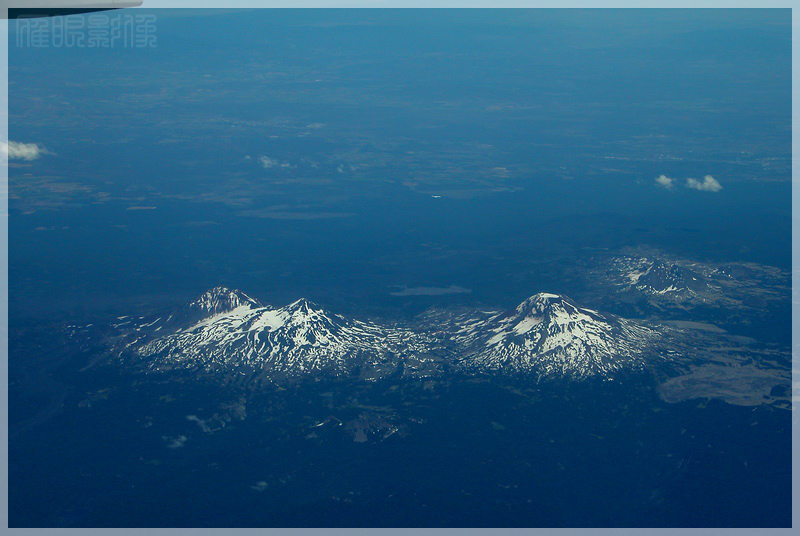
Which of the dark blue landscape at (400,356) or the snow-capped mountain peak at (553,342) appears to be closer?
the dark blue landscape at (400,356)

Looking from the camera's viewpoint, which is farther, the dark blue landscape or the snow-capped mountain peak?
the snow-capped mountain peak

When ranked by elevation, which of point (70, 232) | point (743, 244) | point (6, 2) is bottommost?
point (70, 232)

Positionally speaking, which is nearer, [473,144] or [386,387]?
[386,387]

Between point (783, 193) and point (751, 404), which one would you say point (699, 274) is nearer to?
point (751, 404)

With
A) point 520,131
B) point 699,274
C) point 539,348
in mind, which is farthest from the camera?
point 520,131

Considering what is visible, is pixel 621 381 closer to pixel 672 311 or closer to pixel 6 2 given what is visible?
pixel 672 311

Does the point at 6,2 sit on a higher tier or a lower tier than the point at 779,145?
higher

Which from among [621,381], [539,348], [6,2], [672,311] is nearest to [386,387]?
[539,348]

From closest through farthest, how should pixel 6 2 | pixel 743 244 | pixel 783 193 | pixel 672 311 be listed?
pixel 6 2, pixel 672 311, pixel 743 244, pixel 783 193

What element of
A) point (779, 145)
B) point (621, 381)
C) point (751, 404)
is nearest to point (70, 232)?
point (621, 381)
